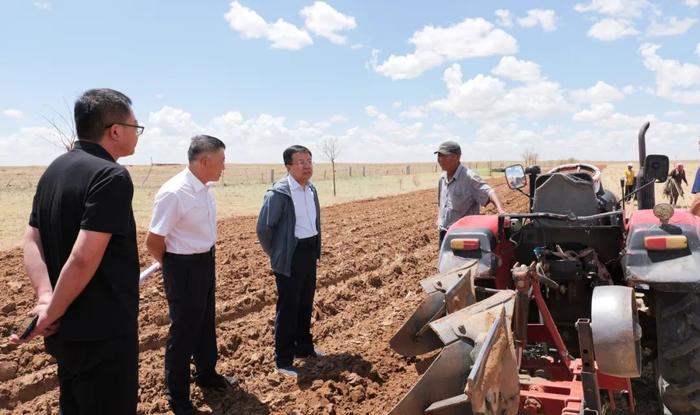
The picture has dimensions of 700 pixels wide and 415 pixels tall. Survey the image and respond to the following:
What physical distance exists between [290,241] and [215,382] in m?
1.24

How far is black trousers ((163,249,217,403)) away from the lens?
11.5 feet

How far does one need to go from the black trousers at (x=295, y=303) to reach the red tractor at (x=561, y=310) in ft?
4.27

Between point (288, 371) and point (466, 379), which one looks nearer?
point (466, 379)

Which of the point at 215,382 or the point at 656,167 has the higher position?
the point at 656,167

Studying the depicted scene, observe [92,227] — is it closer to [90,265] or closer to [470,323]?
[90,265]

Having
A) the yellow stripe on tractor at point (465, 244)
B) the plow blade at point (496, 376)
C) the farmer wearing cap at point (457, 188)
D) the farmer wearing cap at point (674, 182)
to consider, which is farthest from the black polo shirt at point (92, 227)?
the farmer wearing cap at point (674, 182)

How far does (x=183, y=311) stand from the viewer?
3.54 m

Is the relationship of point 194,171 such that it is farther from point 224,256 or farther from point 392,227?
point 392,227

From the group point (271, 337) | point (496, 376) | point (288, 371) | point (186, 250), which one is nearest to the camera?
point (496, 376)

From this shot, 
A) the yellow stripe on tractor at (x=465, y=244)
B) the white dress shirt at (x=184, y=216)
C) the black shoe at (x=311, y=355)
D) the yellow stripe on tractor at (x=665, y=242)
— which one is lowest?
the black shoe at (x=311, y=355)

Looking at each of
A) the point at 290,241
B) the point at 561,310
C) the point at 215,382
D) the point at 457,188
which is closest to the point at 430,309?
the point at 561,310

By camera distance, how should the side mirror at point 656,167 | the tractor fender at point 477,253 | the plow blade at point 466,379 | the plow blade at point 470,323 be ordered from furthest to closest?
the side mirror at point 656,167 < the tractor fender at point 477,253 < the plow blade at point 470,323 < the plow blade at point 466,379

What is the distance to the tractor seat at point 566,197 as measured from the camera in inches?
137

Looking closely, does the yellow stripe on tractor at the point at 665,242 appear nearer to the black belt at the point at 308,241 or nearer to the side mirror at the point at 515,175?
the side mirror at the point at 515,175
